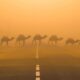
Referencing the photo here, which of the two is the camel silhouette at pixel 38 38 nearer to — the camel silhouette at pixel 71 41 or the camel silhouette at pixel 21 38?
the camel silhouette at pixel 21 38

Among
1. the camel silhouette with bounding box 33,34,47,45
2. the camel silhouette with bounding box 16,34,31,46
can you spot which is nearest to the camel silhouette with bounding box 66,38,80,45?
the camel silhouette with bounding box 33,34,47,45

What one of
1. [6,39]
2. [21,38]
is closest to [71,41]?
[21,38]

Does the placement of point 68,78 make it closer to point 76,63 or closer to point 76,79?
point 76,79

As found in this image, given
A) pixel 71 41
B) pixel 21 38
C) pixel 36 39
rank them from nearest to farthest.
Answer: pixel 36 39 → pixel 21 38 → pixel 71 41

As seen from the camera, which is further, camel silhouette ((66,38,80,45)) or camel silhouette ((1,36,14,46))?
camel silhouette ((66,38,80,45))

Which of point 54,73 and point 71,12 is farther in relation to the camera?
point 71,12

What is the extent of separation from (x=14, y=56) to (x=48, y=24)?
5.19 ft

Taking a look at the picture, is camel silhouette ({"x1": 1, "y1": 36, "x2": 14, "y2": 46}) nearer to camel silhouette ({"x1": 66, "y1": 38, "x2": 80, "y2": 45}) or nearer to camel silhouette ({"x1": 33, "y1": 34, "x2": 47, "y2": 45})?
camel silhouette ({"x1": 33, "y1": 34, "x2": 47, "y2": 45})

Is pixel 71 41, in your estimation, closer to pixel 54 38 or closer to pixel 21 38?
pixel 54 38

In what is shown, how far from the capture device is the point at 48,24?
9.59 meters

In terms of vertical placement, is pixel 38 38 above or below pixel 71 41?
above

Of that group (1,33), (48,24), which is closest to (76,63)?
(48,24)

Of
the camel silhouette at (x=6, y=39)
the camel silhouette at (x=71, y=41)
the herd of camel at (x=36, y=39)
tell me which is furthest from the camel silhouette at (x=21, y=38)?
the camel silhouette at (x=71, y=41)

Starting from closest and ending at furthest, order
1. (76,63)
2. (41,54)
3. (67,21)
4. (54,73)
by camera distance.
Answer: (54,73)
(76,63)
(41,54)
(67,21)
